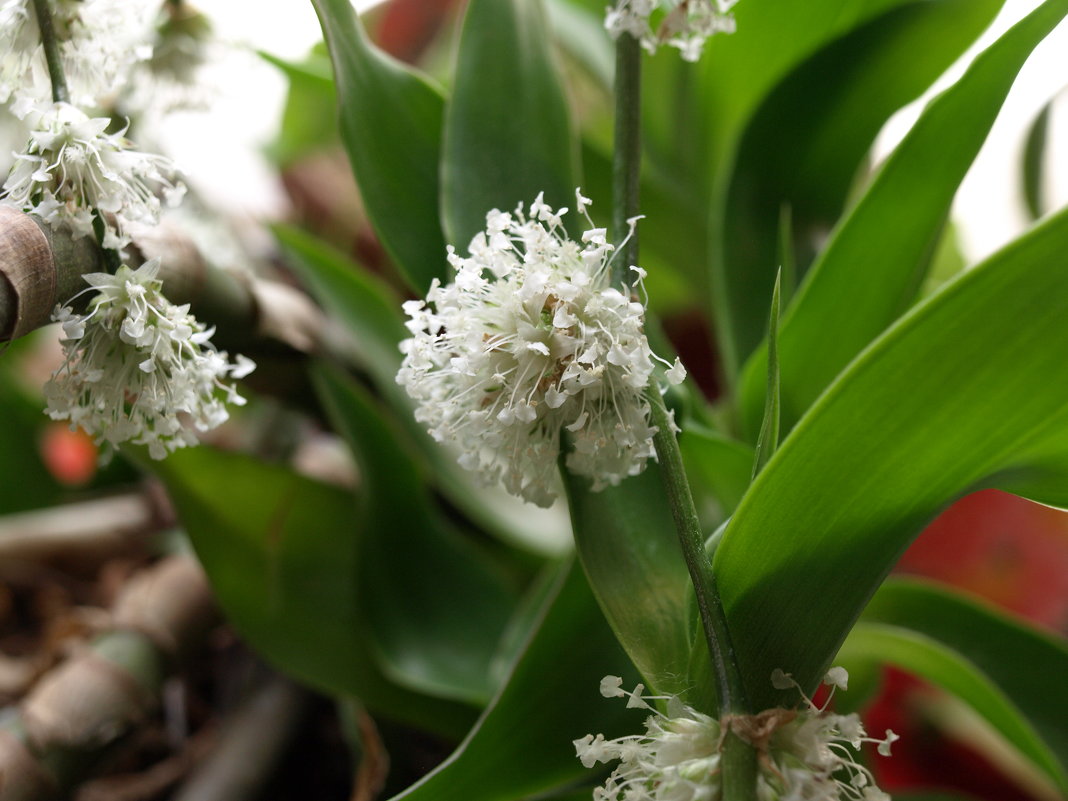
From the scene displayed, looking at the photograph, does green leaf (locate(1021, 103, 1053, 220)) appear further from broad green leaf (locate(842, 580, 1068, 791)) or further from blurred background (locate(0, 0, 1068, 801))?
broad green leaf (locate(842, 580, 1068, 791))

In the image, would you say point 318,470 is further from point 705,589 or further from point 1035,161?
point 1035,161

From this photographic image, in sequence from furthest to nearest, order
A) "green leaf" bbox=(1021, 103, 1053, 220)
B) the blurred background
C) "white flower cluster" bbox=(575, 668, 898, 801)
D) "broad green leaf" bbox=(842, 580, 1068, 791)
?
"green leaf" bbox=(1021, 103, 1053, 220)
the blurred background
"broad green leaf" bbox=(842, 580, 1068, 791)
"white flower cluster" bbox=(575, 668, 898, 801)

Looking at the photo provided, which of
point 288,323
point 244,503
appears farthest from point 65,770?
point 288,323

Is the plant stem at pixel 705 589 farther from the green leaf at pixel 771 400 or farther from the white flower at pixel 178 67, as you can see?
the white flower at pixel 178 67

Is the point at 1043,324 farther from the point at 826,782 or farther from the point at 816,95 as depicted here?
the point at 816,95

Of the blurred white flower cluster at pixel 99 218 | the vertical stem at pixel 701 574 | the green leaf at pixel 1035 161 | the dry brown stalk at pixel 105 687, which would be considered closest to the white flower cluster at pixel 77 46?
the blurred white flower cluster at pixel 99 218

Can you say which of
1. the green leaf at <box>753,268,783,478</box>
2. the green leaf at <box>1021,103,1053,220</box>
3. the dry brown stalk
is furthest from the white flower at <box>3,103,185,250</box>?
the green leaf at <box>1021,103,1053,220</box>
